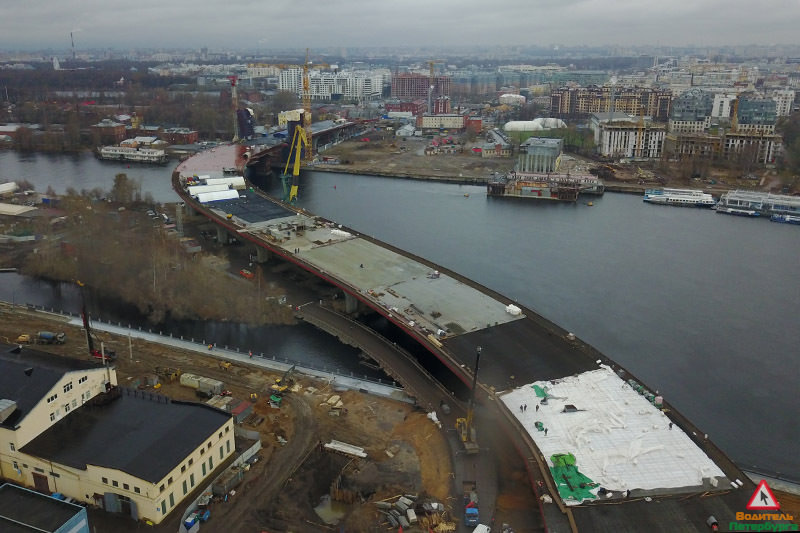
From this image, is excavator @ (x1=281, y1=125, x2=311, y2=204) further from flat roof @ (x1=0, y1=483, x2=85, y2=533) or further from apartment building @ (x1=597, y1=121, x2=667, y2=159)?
flat roof @ (x1=0, y1=483, x2=85, y2=533)

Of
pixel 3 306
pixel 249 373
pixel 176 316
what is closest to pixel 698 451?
pixel 249 373

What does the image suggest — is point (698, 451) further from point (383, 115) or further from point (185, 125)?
point (383, 115)

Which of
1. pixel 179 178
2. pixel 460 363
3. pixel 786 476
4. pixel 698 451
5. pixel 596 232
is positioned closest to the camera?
pixel 698 451

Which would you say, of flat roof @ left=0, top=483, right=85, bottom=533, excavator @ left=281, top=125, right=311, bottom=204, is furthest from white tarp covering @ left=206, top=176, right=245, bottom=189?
flat roof @ left=0, top=483, right=85, bottom=533

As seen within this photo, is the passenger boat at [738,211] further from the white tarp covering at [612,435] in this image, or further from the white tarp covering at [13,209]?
the white tarp covering at [13,209]

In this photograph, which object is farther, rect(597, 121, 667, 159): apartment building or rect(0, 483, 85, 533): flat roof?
rect(597, 121, 667, 159): apartment building

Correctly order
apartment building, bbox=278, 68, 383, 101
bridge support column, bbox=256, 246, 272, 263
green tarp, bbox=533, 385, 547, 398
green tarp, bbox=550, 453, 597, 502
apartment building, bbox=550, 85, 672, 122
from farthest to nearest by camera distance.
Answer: apartment building, bbox=278, 68, 383, 101
apartment building, bbox=550, 85, 672, 122
bridge support column, bbox=256, 246, 272, 263
green tarp, bbox=533, 385, 547, 398
green tarp, bbox=550, 453, 597, 502

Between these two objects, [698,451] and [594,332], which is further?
[594,332]
